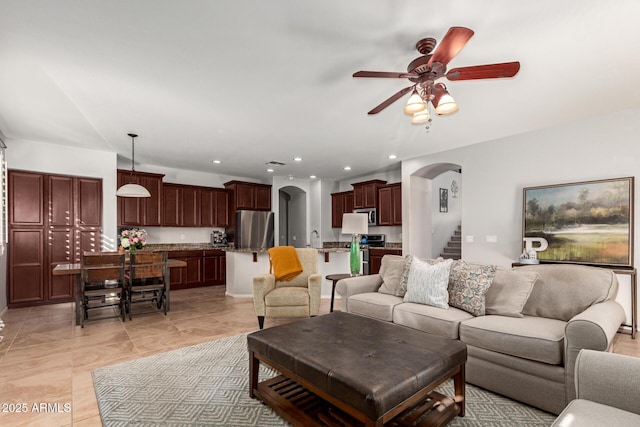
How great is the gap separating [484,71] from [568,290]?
5.88 ft

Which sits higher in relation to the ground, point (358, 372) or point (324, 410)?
point (358, 372)

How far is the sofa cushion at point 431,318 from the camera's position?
259cm

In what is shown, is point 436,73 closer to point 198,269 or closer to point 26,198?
point 26,198

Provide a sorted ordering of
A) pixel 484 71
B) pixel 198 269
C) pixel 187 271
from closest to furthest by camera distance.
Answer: pixel 484 71
pixel 187 271
pixel 198 269

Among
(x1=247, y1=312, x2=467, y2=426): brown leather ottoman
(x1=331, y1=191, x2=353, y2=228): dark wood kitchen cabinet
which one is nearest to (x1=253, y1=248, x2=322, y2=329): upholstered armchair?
(x1=247, y1=312, x2=467, y2=426): brown leather ottoman

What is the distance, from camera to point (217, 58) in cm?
261

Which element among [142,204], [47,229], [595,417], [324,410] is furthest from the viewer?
[142,204]

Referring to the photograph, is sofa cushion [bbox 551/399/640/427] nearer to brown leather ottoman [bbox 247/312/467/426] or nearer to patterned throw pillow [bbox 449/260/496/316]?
brown leather ottoman [bbox 247/312/467/426]

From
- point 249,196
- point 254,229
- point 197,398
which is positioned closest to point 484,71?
point 197,398

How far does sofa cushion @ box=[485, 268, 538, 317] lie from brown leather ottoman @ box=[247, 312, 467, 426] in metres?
0.87

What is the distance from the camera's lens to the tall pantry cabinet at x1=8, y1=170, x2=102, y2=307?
489 cm

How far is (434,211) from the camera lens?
27.4 ft

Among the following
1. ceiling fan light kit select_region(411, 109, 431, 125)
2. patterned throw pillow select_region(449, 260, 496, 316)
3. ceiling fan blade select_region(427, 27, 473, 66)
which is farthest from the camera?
patterned throw pillow select_region(449, 260, 496, 316)

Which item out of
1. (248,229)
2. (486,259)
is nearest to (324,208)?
(248,229)
